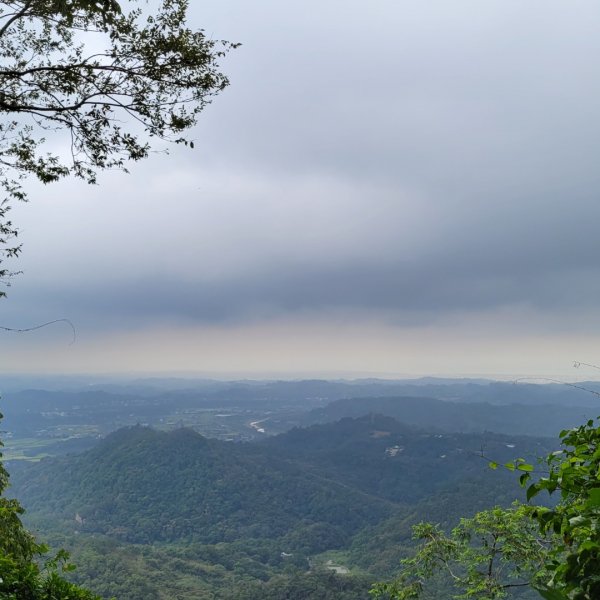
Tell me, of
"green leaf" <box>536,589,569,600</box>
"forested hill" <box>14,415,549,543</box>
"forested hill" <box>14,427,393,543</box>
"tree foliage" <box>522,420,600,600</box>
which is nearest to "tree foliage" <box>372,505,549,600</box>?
"tree foliage" <box>522,420,600,600</box>

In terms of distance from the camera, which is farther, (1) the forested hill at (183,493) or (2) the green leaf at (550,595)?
(1) the forested hill at (183,493)

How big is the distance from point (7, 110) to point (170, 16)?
7.83 ft

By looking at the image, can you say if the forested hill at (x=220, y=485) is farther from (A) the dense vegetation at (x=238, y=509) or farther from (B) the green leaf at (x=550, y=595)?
(B) the green leaf at (x=550, y=595)

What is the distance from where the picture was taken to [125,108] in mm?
5789

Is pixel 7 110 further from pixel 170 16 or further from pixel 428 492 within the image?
pixel 428 492

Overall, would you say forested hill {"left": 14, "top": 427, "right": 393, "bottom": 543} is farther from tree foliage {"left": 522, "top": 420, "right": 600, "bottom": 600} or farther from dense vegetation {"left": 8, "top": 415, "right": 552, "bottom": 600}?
tree foliage {"left": 522, "top": 420, "right": 600, "bottom": 600}

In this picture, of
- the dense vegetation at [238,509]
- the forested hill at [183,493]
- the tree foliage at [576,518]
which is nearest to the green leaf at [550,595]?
the tree foliage at [576,518]

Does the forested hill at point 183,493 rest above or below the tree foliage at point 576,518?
below

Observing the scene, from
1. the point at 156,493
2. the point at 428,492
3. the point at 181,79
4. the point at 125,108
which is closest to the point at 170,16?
the point at 181,79

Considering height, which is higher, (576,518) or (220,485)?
(576,518)

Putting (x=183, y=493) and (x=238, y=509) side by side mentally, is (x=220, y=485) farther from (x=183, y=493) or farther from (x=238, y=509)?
(x=238, y=509)

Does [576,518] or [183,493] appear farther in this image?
[183,493]

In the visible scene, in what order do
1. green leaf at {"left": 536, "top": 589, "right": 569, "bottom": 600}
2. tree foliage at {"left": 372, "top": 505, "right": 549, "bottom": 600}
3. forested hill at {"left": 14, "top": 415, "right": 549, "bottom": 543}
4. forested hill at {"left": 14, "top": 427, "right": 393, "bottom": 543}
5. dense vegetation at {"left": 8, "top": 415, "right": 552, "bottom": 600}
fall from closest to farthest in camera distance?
green leaf at {"left": 536, "top": 589, "right": 569, "bottom": 600}
tree foliage at {"left": 372, "top": 505, "right": 549, "bottom": 600}
dense vegetation at {"left": 8, "top": 415, "right": 552, "bottom": 600}
forested hill at {"left": 14, "top": 427, "right": 393, "bottom": 543}
forested hill at {"left": 14, "top": 415, "right": 549, "bottom": 543}

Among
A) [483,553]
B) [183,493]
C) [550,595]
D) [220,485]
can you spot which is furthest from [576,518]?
[220,485]
